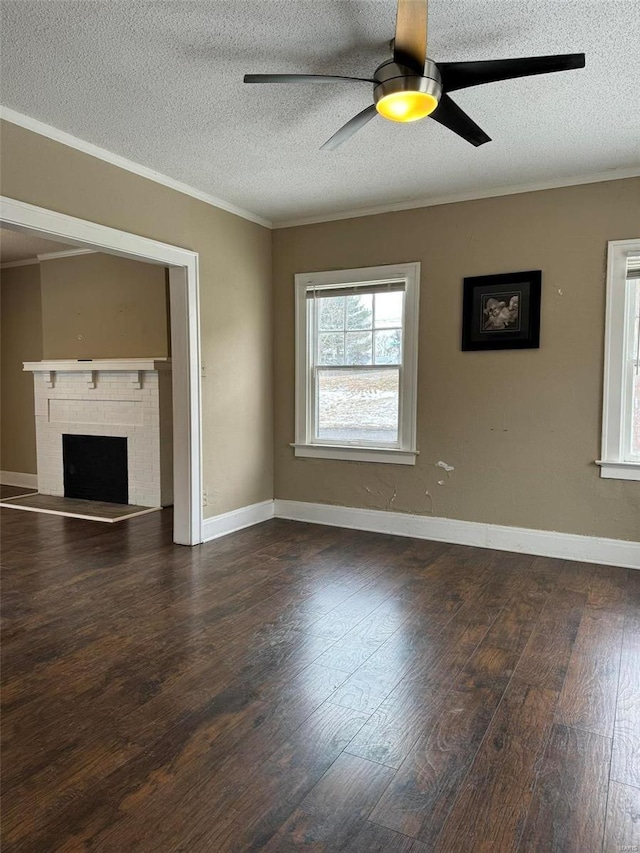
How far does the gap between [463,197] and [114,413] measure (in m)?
4.19

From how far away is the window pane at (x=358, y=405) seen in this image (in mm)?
4805

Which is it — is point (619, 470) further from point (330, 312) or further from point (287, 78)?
point (287, 78)

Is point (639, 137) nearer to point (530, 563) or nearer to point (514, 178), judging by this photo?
point (514, 178)

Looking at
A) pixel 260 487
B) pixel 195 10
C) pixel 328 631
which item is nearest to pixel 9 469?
pixel 260 487

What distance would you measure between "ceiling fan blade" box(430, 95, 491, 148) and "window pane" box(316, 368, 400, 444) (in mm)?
2197

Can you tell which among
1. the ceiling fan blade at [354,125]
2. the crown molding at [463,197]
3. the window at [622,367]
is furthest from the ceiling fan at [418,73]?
the window at [622,367]

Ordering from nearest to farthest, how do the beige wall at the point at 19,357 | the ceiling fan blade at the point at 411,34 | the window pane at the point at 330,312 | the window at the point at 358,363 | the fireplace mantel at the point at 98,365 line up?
the ceiling fan blade at the point at 411,34
the window at the point at 358,363
the window pane at the point at 330,312
the fireplace mantel at the point at 98,365
the beige wall at the point at 19,357

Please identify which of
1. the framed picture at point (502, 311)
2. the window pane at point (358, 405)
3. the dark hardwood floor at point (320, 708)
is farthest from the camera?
the window pane at point (358, 405)

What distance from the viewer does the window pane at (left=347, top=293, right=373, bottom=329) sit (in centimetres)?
484

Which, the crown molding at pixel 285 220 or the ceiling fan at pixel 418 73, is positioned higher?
the crown molding at pixel 285 220

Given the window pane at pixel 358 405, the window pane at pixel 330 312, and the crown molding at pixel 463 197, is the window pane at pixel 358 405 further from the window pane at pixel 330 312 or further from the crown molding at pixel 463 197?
the crown molding at pixel 463 197

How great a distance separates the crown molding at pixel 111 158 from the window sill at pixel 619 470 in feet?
11.5

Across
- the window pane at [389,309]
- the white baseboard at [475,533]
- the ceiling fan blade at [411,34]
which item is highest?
the ceiling fan blade at [411,34]

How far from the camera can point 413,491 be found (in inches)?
185
